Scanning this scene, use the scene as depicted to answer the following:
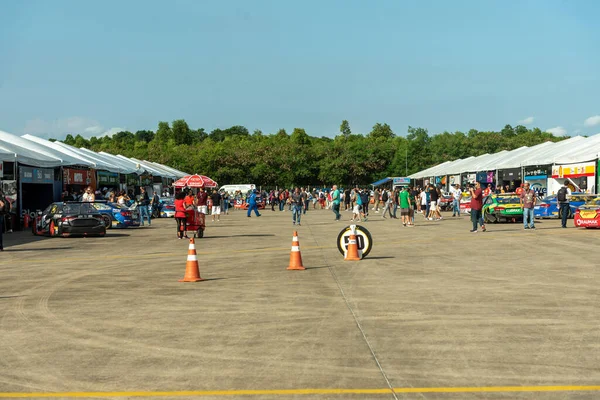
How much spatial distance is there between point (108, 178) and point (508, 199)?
24.7 meters

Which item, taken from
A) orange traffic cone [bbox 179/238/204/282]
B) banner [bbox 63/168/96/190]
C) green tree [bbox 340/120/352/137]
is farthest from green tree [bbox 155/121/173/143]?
orange traffic cone [bbox 179/238/204/282]

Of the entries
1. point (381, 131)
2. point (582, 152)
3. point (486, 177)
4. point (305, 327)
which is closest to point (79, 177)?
point (582, 152)

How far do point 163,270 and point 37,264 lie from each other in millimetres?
3445

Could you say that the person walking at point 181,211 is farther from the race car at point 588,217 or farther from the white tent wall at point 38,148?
the race car at point 588,217

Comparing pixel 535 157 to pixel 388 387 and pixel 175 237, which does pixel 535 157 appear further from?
pixel 388 387

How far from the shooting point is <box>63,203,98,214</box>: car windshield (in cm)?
2766

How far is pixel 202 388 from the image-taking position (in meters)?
6.06

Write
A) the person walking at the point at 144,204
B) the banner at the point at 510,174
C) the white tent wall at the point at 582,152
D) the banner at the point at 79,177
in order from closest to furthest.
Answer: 1. the person walking at the point at 144,204
2. the banner at the point at 79,177
3. the white tent wall at the point at 582,152
4. the banner at the point at 510,174

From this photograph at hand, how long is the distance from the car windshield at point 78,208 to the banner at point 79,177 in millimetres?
10640

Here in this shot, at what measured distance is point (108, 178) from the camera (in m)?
47.2

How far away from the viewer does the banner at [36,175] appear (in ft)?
106

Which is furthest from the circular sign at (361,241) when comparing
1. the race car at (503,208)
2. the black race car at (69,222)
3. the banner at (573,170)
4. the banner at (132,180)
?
the banner at (132,180)

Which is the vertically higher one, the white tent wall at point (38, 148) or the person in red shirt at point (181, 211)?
the white tent wall at point (38, 148)

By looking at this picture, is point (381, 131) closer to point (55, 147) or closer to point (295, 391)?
point (55, 147)
